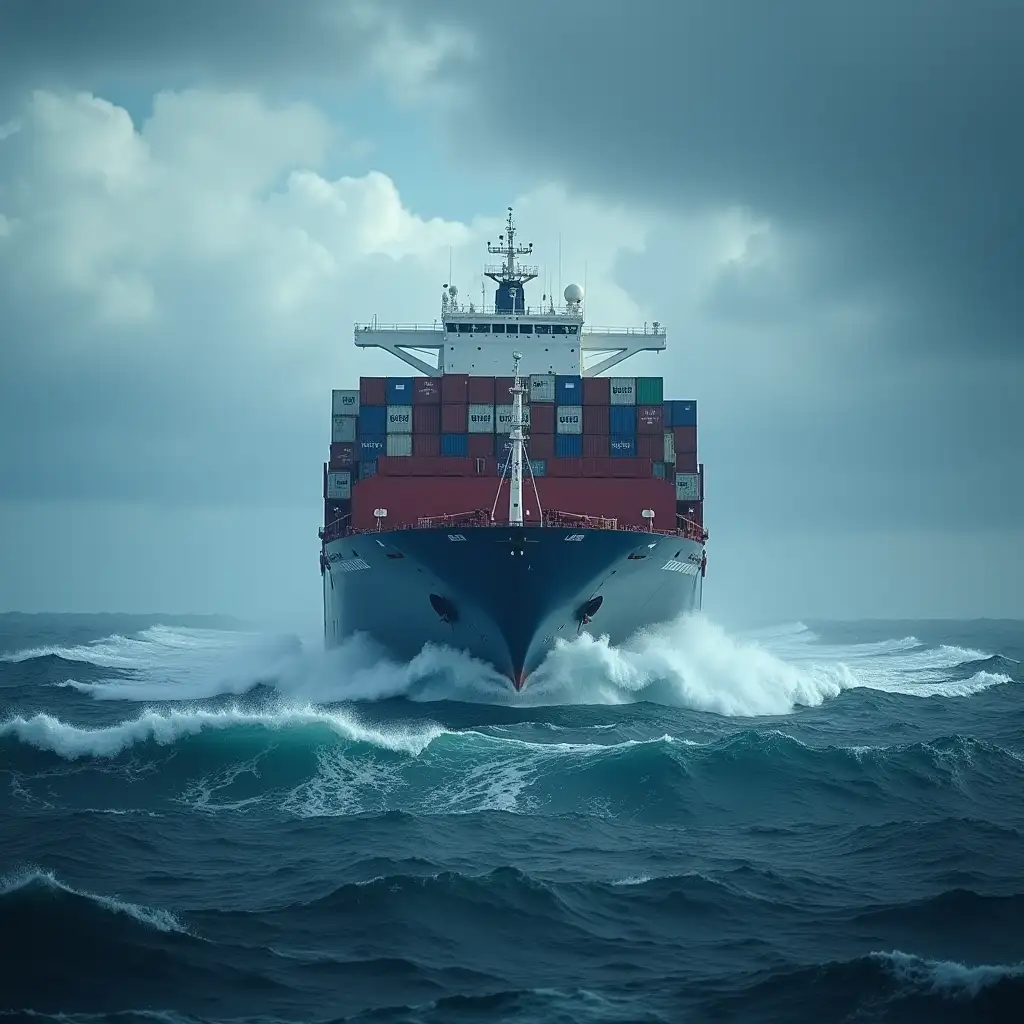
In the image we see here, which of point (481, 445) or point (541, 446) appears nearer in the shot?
point (541, 446)

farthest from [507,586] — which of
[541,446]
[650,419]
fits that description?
[650,419]

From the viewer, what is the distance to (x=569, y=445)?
3588cm

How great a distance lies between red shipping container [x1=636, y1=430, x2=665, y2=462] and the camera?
118 ft

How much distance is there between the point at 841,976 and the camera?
10.9m

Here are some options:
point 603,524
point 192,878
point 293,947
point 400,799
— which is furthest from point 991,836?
point 603,524

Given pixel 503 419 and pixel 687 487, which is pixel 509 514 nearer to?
pixel 503 419

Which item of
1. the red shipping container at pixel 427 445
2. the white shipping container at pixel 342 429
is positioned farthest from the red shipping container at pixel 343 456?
the red shipping container at pixel 427 445

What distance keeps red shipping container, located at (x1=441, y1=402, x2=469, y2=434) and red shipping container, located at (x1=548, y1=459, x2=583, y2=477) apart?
386 cm

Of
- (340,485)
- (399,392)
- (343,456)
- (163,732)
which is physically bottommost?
(163,732)

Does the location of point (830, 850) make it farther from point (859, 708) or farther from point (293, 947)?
point (859, 708)

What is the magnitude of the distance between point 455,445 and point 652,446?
7107 millimetres

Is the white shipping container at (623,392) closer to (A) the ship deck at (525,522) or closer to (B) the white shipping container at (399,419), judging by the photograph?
(A) the ship deck at (525,522)

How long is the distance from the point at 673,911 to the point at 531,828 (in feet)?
13.8

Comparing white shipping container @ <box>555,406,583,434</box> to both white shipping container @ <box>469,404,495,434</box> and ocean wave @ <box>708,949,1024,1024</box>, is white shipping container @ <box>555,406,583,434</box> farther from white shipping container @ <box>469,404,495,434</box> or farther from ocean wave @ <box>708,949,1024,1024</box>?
ocean wave @ <box>708,949,1024,1024</box>
